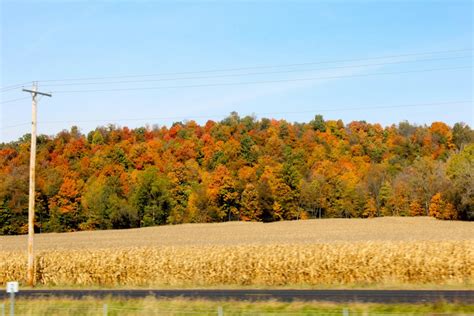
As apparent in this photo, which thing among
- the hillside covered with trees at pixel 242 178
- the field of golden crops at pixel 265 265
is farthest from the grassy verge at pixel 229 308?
the hillside covered with trees at pixel 242 178

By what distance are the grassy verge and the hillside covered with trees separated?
61968 mm

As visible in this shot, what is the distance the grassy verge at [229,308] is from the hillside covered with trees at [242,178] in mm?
61968

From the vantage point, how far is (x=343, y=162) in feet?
352

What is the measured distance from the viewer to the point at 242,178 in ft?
331

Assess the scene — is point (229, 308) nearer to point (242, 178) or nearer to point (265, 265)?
point (265, 265)

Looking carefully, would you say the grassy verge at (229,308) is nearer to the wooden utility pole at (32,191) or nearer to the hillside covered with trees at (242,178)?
the wooden utility pole at (32,191)

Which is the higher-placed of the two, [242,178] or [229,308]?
[242,178]

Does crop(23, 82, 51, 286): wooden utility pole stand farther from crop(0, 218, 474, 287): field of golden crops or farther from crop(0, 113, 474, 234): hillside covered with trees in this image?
crop(0, 113, 474, 234): hillside covered with trees

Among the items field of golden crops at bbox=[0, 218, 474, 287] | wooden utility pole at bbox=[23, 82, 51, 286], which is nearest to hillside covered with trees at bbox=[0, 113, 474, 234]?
field of golden crops at bbox=[0, 218, 474, 287]

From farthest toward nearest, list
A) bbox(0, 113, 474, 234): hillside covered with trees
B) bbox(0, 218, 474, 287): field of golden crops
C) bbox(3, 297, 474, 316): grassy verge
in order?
bbox(0, 113, 474, 234): hillside covered with trees
bbox(0, 218, 474, 287): field of golden crops
bbox(3, 297, 474, 316): grassy verge

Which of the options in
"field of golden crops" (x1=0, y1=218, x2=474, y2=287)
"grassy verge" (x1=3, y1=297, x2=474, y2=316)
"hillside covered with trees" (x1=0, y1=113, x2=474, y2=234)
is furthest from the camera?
"hillside covered with trees" (x1=0, y1=113, x2=474, y2=234)

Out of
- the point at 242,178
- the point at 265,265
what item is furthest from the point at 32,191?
the point at 242,178

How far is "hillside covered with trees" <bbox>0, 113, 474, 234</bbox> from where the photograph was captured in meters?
93.8

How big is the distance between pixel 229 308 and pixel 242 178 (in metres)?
80.7
